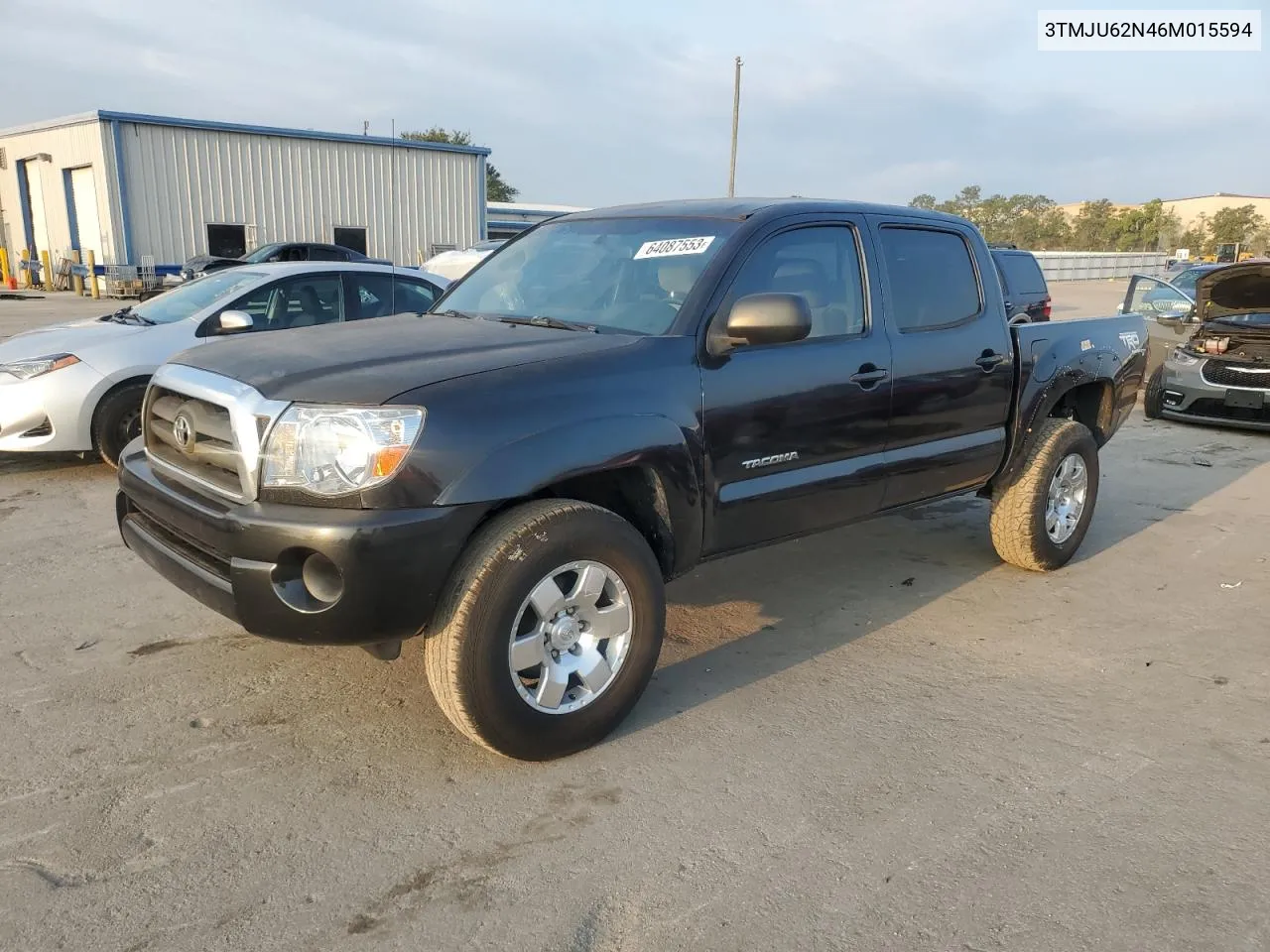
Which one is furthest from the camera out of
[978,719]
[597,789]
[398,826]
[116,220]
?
[116,220]

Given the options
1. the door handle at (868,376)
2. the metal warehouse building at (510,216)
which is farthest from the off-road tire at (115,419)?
the metal warehouse building at (510,216)

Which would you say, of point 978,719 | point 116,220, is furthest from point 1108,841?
point 116,220

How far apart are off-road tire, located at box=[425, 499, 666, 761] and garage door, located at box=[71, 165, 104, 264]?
28.4 metres

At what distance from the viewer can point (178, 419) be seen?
10.6ft

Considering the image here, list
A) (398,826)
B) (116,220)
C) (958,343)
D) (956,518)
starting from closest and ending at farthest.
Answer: (398,826) < (958,343) < (956,518) < (116,220)

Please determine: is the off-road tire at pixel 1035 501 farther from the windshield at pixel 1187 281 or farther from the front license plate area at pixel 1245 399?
the windshield at pixel 1187 281

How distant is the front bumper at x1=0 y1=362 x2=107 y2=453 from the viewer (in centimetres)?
619

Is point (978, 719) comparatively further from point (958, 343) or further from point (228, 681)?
point (228, 681)

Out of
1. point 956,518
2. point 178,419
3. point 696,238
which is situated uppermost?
point 696,238

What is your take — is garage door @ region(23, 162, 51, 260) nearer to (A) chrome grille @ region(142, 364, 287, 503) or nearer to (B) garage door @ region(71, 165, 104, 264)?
(B) garage door @ region(71, 165, 104, 264)

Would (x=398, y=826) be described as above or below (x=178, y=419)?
below

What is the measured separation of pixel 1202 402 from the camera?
32.1ft

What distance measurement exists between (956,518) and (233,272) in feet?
18.7

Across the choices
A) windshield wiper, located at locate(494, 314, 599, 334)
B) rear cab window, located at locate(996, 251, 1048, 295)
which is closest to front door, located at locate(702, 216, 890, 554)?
windshield wiper, located at locate(494, 314, 599, 334)
